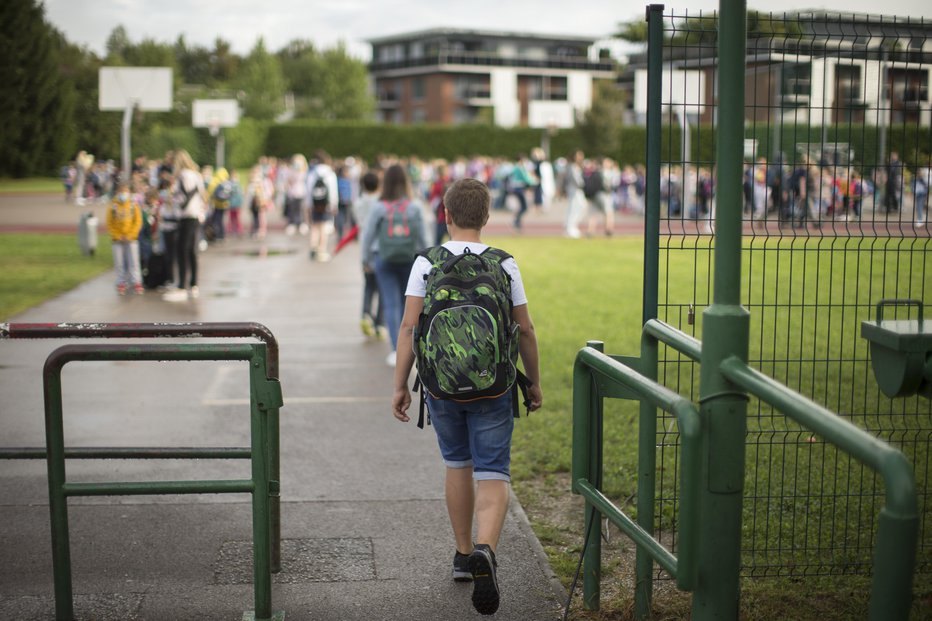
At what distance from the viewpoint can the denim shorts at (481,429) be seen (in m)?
4.16

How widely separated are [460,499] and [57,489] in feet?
5.10

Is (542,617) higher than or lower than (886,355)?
lower

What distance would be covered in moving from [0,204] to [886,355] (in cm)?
3943

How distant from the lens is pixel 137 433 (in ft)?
23.7

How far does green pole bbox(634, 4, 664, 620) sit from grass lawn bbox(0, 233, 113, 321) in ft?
32.0

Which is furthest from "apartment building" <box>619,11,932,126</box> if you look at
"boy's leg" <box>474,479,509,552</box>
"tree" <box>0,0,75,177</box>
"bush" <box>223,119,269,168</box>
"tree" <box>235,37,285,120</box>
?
"tree" <box>235,37,285,120</box>

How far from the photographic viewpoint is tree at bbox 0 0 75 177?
18.7 m

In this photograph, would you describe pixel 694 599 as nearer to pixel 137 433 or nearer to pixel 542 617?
pixel 542 617

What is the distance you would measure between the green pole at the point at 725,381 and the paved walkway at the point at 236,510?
3.66 feet

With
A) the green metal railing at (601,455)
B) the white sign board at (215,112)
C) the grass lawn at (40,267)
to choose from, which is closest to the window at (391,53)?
the white sign board at (215,112)

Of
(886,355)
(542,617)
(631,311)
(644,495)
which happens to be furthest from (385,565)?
(631,311)

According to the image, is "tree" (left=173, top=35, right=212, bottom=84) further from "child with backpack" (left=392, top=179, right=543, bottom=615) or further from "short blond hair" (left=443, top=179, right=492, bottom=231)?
"child with backpack" (left=392, top=179, right=543, bottom=615)

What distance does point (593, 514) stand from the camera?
13.2 feet

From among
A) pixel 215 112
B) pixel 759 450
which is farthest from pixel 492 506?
pixel 215 112
